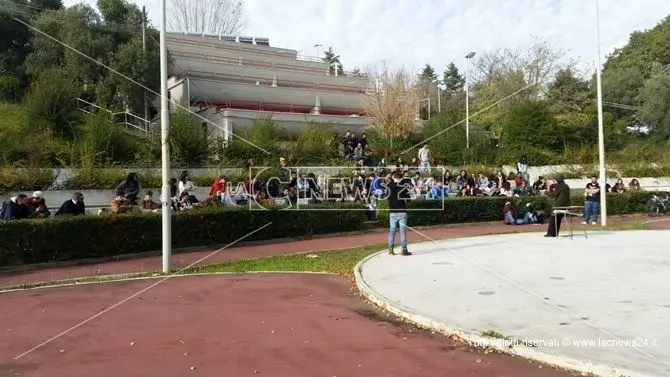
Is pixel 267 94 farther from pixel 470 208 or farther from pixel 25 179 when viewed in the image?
pixel 25 179

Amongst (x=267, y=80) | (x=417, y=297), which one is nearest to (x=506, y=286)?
(x=417, y=297)

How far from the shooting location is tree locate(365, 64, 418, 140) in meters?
37.1

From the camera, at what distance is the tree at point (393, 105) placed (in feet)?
122

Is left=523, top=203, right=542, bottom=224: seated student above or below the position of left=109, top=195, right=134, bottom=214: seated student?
below

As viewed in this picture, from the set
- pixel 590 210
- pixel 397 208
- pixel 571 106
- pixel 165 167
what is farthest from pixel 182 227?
pixel 571 106

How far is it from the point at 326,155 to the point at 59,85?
13498 mm

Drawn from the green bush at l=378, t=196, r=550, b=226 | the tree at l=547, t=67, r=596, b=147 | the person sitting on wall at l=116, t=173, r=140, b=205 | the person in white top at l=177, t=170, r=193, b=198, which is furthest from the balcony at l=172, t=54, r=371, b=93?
the green bush at l=378, t=196, r=550, b=226

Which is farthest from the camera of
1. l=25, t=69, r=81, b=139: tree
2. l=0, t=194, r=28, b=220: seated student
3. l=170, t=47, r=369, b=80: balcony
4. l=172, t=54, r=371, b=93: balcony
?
l=170, t=47, r=369, b=80: balcony

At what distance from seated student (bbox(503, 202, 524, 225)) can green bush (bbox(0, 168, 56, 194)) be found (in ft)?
61.5

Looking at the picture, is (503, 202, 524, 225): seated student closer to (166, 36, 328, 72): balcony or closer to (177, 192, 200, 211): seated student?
(177, 192, 200, 211): seated student

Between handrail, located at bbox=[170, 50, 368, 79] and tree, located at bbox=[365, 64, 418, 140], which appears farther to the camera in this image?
handrail, located at bbox=[170, 50, 368, 79]

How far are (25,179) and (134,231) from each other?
7314 millimetres

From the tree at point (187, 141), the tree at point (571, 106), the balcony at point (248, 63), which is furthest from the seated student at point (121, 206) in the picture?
the tree at point (571, 106)

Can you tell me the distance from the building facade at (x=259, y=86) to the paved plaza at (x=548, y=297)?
21.8m
